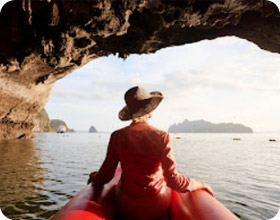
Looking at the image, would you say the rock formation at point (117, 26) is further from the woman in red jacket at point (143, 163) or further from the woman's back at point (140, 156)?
the woman's back at point (140, 156)

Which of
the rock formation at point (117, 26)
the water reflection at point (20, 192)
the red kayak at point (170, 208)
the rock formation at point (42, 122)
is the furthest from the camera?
the rock formation at point (42, 122)

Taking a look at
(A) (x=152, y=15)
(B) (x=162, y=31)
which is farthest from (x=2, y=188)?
(B) (x=162, y=31)

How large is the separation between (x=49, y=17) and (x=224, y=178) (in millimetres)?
8366

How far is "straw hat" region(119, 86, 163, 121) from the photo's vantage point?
2180 mm

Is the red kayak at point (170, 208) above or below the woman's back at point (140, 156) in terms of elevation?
below

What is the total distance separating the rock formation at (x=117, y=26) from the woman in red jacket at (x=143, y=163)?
473cm

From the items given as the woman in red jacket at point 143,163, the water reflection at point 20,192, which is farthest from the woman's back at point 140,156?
the water reflection at point 20,192

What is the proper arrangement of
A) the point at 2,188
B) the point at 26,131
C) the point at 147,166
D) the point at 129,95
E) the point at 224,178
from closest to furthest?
the point at 147,166 → the point at 129,95 → the point at 2,188 → the point at 224,178 → the point at 26,131

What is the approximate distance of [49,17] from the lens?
619cm

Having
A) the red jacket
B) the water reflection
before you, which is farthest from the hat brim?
the water reflection

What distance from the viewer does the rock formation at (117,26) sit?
593cm

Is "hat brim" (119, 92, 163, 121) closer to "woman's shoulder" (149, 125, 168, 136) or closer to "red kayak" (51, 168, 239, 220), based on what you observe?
A: "woman's shoulder" (149, 125, 168, 136)

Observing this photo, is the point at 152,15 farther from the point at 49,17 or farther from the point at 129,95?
the point at 129,95

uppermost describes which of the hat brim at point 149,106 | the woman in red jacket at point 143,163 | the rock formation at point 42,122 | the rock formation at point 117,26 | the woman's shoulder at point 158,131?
the rock formation at point 117,26
